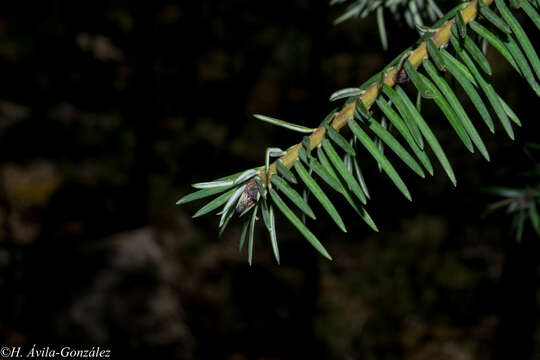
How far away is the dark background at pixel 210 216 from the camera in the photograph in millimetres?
1754

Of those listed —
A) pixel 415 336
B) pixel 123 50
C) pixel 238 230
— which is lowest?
pixel 415 336

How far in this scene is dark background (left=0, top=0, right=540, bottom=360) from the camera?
69.1 inches

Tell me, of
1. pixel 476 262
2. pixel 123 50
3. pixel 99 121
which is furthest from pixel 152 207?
pixel 476 262

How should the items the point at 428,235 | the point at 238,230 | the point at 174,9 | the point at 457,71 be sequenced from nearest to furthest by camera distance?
Result: the point at 457,71 → the point at 428,235 → the point at 238,230 → the point at 174,9

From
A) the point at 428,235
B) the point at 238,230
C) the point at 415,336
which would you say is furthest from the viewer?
the point at 238,230

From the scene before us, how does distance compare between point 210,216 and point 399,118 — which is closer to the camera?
point 399,118

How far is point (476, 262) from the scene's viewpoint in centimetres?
187

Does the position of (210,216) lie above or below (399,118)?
above

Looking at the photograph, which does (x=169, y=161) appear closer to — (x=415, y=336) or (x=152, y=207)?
(x=152, y=207)

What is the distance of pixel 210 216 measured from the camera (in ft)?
7.23

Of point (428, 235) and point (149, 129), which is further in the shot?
point (149, 129)

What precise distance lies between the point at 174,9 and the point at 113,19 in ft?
1.33

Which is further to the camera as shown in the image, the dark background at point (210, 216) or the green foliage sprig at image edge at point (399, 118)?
the dark background at point (210, 216)

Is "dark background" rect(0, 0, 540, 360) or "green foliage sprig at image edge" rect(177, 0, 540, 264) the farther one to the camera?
"dark background" rect(0, 0, 540, 360)
